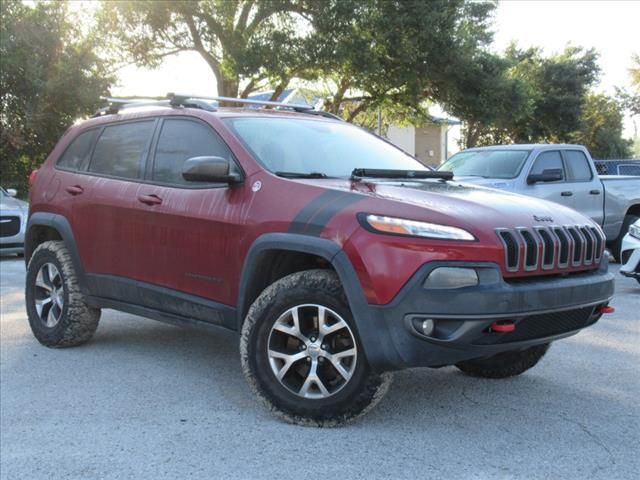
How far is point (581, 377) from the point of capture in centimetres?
493

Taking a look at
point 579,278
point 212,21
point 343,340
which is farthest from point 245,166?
point 212,21

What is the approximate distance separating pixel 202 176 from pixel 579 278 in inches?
83.8

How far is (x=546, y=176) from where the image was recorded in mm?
9453

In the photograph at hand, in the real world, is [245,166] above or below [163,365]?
above

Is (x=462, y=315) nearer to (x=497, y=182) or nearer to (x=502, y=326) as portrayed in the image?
(x=502, y=326)

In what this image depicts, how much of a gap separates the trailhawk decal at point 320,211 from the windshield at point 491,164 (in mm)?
6816

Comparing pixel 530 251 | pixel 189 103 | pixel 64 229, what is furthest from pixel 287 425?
pixel 64 229

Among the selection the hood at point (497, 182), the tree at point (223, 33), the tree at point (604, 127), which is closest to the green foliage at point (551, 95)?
the tree at point (604, 127)

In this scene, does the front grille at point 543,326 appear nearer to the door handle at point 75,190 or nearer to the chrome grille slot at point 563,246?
the chrome grille slot at point 563,246

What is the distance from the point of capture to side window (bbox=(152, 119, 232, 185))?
15.6ft

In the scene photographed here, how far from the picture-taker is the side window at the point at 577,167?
11438 mm

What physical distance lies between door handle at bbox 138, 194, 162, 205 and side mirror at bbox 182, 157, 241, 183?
0.68m

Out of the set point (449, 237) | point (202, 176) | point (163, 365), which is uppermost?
point (202, 176)

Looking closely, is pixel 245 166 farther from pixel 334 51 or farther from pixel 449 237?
pixel 334 51
